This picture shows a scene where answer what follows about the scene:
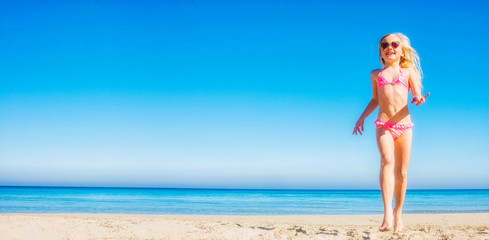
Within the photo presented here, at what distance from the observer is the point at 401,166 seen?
181 inches

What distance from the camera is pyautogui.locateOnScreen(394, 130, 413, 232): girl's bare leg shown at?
178 inches

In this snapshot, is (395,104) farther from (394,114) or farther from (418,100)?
(418,100)

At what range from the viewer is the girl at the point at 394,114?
4.45 m

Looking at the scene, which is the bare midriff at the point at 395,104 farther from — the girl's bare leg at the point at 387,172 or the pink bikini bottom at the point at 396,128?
the girl's bare leg at the point at 387,172

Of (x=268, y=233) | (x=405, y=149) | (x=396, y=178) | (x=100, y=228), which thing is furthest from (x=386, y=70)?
(x=100, y=228)

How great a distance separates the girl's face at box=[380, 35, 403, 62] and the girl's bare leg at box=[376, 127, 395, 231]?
3.04 ft

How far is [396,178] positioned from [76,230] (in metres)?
4.49

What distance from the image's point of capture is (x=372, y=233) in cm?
498

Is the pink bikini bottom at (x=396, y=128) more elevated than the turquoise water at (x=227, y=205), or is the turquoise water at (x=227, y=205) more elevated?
the pink bikini bottom at (x=396, y=128)

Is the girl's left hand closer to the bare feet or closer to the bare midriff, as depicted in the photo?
the bare midriff

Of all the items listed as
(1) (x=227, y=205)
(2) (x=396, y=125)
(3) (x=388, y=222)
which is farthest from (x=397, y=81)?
(1) (x=227, y=205)

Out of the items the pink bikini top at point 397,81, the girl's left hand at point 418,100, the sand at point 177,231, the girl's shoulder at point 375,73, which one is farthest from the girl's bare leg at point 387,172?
the girl's shoulder at point 375,73

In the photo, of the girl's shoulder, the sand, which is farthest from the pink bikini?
the sand

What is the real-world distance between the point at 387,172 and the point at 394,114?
2.16ft
